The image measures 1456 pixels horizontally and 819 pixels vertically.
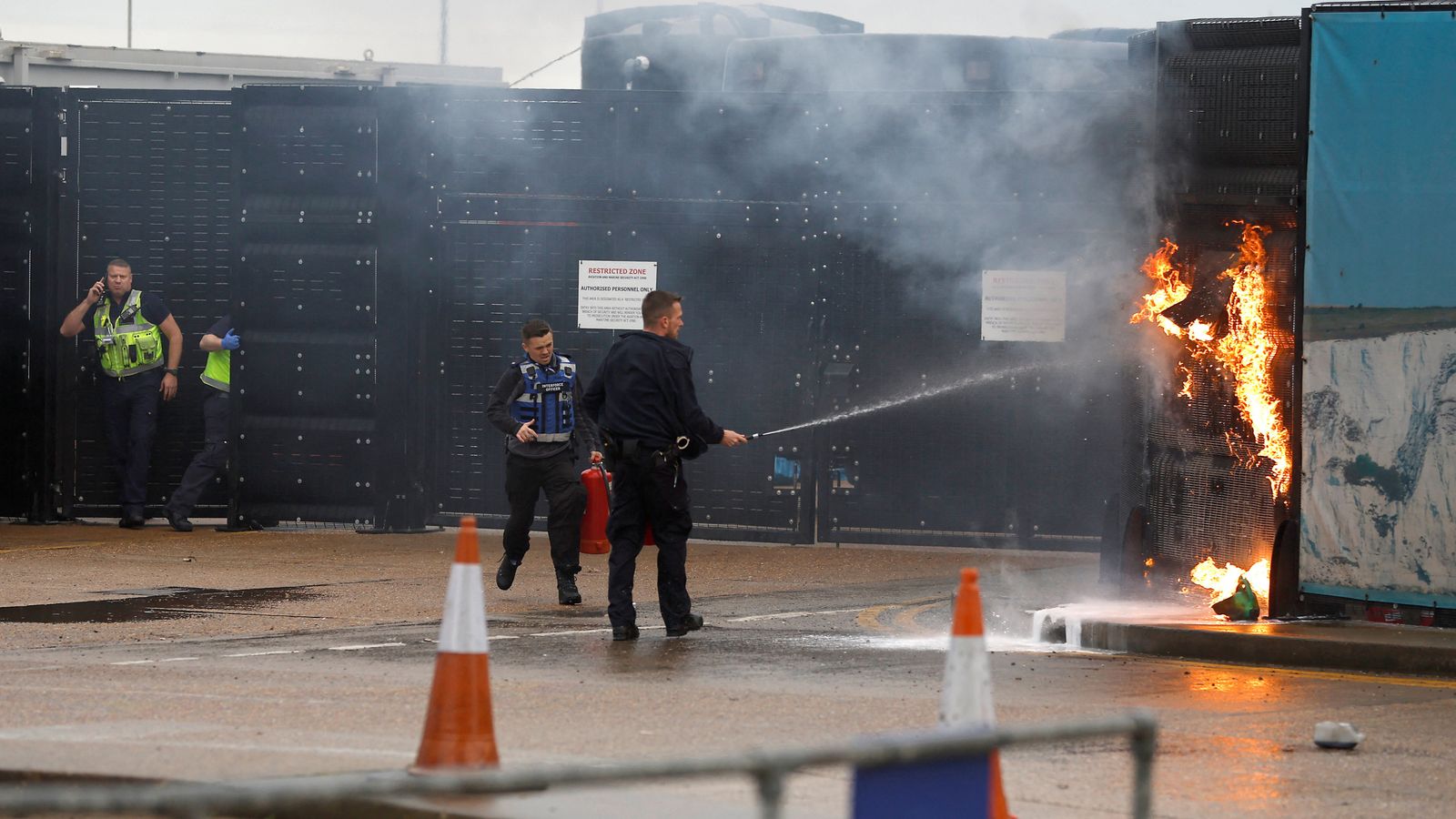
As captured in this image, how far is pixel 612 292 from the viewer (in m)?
15.6

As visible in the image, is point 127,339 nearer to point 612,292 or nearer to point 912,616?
point 612,292

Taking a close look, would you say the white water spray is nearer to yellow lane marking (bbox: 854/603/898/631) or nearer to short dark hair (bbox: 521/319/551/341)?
yellow lane marking (bbox: 854/603/898/631)

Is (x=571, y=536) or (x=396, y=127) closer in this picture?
(x=571, y=536)

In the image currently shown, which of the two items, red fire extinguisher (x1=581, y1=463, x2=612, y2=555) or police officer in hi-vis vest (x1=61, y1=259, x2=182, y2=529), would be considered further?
police officer in hi-vis vest (x1=61, y1=259, x2=182, y2=529)

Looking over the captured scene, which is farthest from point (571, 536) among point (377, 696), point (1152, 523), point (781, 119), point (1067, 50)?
point (1067, 50)

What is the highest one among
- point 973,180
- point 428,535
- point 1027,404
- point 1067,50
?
point 1067,50

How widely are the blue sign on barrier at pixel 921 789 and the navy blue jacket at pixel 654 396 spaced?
5.81 m

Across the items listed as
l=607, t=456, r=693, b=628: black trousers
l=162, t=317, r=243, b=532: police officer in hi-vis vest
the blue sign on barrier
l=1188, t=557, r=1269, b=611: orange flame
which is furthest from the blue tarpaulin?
l=162, t=317, r=243, b=532: police officer in hi-vis vest

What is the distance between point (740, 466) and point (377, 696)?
26.3 feet

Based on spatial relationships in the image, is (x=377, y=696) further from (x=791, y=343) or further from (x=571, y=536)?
(x=791, y=343)

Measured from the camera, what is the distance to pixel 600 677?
841 centimetres

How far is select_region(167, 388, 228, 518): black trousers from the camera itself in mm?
16109

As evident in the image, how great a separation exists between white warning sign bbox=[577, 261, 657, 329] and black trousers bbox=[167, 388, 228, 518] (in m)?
3.01

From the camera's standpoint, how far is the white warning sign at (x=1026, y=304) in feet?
49.1
